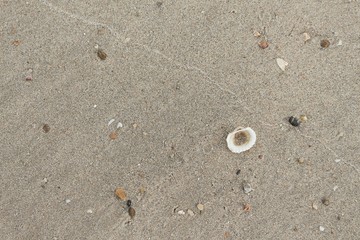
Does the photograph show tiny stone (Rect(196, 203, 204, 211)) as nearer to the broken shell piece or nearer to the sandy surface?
the sandy surface

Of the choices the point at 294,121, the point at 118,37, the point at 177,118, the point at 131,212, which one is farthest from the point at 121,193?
the point at 294,121

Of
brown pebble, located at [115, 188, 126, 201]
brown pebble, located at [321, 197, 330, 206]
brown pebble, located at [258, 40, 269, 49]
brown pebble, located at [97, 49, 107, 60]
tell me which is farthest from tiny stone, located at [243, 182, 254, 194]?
brown pebble, located at [97, 49, 107, 60]

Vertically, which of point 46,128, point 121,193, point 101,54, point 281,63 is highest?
point 101,54

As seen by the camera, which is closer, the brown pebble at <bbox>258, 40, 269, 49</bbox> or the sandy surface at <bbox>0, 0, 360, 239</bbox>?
the sandy surface at <bbox>0, 0, 360, 239</bbox>

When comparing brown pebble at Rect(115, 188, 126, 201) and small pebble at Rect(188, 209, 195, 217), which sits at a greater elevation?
brown pebble at Rect(115, 188, 126, 201)

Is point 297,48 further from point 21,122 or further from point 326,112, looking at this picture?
point 21,122

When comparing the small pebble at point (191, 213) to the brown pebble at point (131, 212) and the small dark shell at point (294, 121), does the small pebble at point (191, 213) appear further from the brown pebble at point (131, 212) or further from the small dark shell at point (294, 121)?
the small dark shell at point (294, 121)

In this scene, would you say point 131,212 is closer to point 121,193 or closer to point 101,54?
point 121,193

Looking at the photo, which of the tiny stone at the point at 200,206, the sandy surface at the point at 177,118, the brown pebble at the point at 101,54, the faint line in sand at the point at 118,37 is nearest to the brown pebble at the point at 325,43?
the sandy surface at the point at 177,118

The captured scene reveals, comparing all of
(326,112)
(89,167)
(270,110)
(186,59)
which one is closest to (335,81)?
(326,112)
